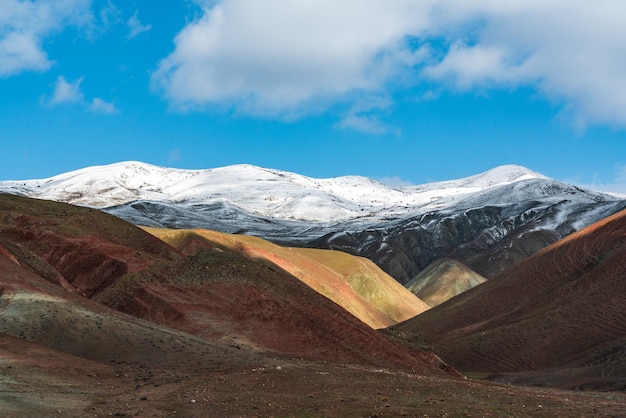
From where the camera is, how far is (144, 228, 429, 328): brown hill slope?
9450 centimetres

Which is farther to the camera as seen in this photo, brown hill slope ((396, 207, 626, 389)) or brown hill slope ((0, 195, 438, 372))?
brown hill slope ((396, 207, 626, 389))

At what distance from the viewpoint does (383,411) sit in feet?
75.6

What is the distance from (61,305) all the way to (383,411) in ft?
57.5

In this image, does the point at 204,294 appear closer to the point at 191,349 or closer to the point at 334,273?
the point at 191,349

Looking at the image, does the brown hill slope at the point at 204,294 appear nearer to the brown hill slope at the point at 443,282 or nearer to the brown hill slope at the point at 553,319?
the brown hill slope at the point at 553,319

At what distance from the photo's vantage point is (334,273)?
368 ft

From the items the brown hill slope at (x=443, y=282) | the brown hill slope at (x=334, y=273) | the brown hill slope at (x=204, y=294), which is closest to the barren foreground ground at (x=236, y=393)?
the brown hill slope at (x=204, y=294)

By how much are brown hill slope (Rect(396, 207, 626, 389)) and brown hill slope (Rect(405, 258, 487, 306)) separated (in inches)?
2591

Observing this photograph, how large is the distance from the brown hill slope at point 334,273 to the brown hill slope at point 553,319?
9.22m

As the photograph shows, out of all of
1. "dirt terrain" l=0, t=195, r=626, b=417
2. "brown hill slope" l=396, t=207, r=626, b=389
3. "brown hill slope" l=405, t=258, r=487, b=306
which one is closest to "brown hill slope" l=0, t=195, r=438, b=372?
"dirt terrain" l=0, t=195, r=626, b=417

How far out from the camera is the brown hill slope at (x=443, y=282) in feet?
536

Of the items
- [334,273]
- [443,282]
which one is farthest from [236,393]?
[443,282]

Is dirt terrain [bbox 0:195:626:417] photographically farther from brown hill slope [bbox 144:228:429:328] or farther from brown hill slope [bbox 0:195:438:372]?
brown hill slope [bbox 144:228:429:328]

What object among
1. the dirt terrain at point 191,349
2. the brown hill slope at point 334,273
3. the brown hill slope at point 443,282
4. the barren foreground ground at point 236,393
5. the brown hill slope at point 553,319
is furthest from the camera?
the brown hill slope at point 443,282
